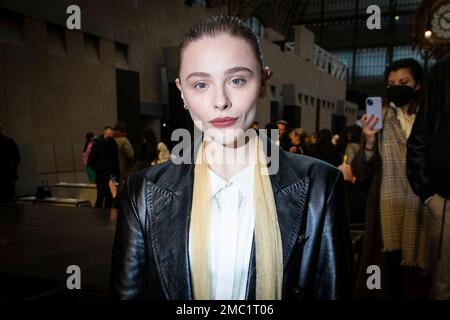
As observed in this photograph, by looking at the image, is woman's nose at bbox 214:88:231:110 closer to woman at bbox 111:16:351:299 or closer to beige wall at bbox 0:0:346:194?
woman at bbox 111:16:351:299

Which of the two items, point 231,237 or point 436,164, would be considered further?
point 436,164

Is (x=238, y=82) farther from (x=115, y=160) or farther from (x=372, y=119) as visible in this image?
(x=115, y=160)

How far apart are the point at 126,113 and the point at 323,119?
14.5 metres

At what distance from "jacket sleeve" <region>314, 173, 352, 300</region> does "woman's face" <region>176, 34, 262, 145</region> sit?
44cm

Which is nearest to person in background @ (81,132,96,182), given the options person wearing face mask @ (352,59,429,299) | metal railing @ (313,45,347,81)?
person wearing face mask @ (352,59,429,299)

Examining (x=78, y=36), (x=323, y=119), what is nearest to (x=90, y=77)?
(x=78, y=36)

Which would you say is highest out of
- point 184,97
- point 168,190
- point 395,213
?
point 184,97

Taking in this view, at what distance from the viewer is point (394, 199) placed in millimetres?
2455

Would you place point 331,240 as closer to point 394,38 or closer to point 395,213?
point 395,213

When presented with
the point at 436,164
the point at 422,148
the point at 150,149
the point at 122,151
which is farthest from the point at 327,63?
the point at 436,164

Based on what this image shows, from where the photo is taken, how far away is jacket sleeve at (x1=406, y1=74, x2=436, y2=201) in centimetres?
198

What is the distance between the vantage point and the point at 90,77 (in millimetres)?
7383

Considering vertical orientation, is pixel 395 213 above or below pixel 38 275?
above

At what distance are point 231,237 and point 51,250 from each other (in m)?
1.76
